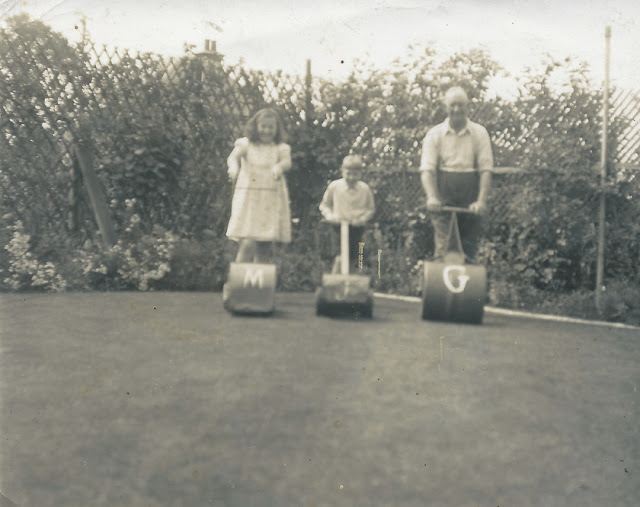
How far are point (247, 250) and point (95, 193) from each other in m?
2.47

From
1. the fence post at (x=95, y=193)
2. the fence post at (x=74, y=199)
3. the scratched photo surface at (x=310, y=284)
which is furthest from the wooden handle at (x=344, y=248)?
the fence post at (x=74, y=199)

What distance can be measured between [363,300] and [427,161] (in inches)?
43.5

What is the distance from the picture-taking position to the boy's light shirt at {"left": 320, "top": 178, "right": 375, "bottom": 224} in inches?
245

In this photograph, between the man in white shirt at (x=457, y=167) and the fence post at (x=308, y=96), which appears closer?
the man in white shirt at (x=457, y=167)

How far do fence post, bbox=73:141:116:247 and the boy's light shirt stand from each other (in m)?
2.93

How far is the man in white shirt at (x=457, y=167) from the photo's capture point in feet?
18.2

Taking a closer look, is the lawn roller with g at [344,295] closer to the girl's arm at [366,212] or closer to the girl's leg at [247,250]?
the girl's arm at [366,212]

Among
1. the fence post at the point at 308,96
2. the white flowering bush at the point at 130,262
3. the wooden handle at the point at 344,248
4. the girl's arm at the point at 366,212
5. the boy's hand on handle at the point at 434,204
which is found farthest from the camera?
the fence post at the point at 308,96

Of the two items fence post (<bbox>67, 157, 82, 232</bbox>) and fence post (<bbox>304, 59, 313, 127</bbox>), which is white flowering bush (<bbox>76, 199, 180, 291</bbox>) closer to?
fence post (<bbox>67, 157, 82, 232</bbox>)

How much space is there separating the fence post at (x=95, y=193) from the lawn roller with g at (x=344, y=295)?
3.30 metres

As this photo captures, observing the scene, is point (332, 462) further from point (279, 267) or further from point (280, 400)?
point (279, 267)

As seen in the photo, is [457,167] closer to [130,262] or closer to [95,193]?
[130,262]

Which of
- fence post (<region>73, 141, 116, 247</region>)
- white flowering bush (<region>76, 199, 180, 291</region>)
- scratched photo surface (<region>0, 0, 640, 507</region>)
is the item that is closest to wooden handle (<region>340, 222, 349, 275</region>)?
scratched photo surface (<region>0, 0, 640, 507</region>)

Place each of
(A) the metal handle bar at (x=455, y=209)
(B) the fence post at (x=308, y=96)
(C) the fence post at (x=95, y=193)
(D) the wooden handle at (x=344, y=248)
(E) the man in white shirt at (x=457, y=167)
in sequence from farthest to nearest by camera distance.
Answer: (B) the fence post at (x=308, y=96)
(C) the fence post at (x=95, y=193)
(D) the wooden handle at (x=344, y=248)
(E) the man in white shirt at (x=457, y=167)
(A) the metal handle bar at (x=455, y=209)
